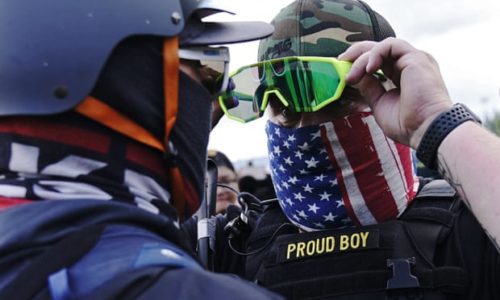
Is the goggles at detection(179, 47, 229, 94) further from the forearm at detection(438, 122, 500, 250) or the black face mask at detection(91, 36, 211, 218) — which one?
the forearm at detection(438, 122, 500, 250)

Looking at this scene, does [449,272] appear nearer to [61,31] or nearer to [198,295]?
[198,295]

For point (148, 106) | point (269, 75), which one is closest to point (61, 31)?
point (148, 106)

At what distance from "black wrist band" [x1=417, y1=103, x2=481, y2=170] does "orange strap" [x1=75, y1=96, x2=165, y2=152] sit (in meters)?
0.94

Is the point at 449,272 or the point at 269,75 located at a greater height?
the point at 269,75

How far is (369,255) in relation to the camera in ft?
7.64

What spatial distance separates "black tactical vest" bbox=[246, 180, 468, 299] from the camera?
7.11 feet

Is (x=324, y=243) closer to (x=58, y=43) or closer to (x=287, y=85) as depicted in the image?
(x=287, y=85)

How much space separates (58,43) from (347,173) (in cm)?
134

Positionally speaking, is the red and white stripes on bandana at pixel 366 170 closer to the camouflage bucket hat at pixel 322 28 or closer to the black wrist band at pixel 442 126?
the camouflage bucket hat at pixel 322 28

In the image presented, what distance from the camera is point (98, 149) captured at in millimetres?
1343

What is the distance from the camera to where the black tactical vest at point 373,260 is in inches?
85.4

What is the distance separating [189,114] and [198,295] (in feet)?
1.56

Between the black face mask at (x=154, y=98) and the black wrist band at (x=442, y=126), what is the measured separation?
0.72 metres

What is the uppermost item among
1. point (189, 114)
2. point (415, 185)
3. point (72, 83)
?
point (72, 83)
